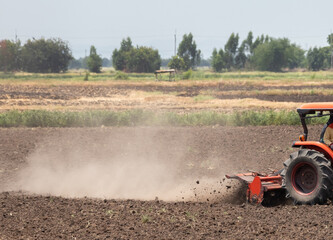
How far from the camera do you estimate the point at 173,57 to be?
98.9m

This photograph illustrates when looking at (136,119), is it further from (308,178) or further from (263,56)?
(263,56)

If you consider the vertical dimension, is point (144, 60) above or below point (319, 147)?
below

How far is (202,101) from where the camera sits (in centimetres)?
3788

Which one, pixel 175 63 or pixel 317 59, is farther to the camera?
pixel 317 59

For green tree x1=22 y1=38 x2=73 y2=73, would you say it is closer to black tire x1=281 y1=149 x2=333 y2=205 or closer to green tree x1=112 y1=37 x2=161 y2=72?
green tree x1=112 y1=37 x2=161 y2=72

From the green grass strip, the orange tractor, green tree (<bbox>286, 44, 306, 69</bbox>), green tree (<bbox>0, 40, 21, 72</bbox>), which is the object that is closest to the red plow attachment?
the orange tractor

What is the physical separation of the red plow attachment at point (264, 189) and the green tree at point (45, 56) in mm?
94858

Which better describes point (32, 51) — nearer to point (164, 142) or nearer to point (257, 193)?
point (164, 142)

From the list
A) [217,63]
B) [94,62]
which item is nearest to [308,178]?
[94,62]

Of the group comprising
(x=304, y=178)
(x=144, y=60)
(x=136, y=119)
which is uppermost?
(x=304, y=178)

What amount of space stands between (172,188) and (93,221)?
4077mm

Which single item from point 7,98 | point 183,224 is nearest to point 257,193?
point 183,224

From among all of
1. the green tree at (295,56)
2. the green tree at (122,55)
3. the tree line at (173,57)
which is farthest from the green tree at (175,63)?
the green tree at (295,56)

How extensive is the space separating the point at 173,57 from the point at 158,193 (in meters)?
88.6
